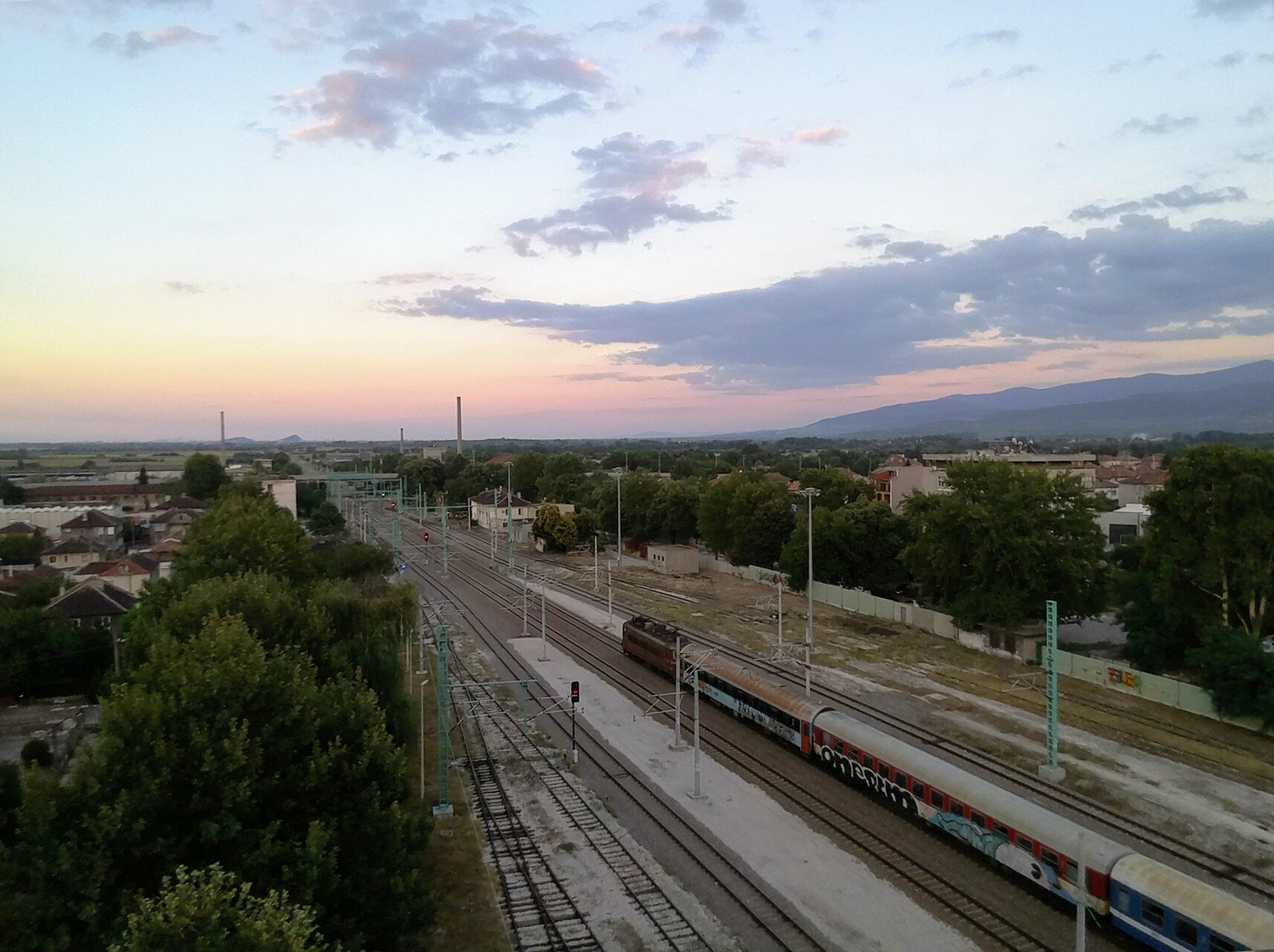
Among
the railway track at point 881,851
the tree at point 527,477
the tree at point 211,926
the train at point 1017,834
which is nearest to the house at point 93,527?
the tree at point 527,477

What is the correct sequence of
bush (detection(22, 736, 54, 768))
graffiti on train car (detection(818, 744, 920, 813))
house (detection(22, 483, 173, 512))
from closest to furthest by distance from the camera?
graffiti on train car (detection(818, 744, 920, 813))
bush (detection(22, 736, 54, 768))
house (detection(22, 483, 173, 512))

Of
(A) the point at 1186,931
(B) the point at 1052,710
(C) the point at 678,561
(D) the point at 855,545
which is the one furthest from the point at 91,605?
(A) the point at 1186,931

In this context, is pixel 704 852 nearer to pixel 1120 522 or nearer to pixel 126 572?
pixel 126 572

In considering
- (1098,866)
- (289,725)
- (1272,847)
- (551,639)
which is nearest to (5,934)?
(289,725)

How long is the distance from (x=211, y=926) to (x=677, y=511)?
6461cm

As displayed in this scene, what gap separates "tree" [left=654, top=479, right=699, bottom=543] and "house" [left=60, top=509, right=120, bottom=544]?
156 ft

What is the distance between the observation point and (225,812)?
42.5ft

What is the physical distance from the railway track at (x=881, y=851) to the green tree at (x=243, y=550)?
16.3 m

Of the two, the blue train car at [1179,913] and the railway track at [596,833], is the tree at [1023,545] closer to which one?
the blue train car at [1179,913]

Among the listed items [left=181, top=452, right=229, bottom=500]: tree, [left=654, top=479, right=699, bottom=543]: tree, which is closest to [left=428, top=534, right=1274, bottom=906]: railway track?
[left=654, top=479, right=699, bottom=543]: tree

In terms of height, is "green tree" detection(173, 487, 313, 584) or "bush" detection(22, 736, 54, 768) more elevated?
"green tree" detection(173, 487, 313, 584)

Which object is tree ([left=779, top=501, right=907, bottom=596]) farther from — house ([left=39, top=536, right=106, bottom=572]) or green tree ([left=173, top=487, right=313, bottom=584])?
house ([left=39, top=536, right=106, bottom=572])

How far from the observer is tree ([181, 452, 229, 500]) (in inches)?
4264

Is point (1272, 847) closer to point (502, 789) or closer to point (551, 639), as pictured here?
point (502, 789)
